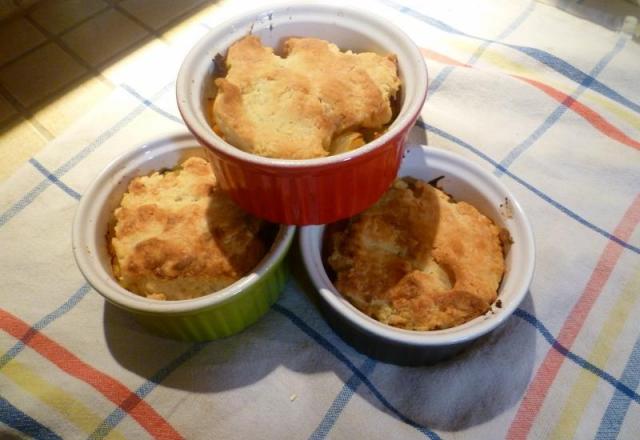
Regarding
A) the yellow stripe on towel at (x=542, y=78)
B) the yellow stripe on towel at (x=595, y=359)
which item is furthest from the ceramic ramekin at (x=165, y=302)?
the yellow stripe on towel at (x=542, y=78)

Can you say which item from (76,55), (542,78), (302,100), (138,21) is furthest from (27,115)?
(542,78)

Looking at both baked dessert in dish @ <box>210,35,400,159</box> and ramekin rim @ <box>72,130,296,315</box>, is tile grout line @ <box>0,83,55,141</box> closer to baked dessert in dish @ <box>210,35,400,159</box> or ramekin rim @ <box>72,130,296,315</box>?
ramekin rim @ <box>72,130,296,315</box>

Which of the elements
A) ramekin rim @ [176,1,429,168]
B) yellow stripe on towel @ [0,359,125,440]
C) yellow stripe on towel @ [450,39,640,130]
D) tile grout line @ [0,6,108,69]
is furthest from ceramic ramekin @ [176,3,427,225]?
tile grout line @ [0,6,108,69]

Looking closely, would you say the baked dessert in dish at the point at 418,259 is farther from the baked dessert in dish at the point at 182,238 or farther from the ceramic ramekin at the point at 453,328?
the baked dessert in dish at the point at 182,238

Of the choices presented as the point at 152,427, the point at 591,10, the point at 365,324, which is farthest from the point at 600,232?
the point at 152,427

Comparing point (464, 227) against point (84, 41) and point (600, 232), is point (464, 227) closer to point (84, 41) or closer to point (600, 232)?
point (600, 232)

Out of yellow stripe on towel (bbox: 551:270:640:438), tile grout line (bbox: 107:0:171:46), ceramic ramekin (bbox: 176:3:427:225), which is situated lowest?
yellow stripe on towel (bbox: 551:270:640:438)

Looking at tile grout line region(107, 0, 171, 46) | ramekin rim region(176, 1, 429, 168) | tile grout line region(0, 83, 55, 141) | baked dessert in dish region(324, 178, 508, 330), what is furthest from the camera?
tile grout line region(107, 0, 171, 46)
